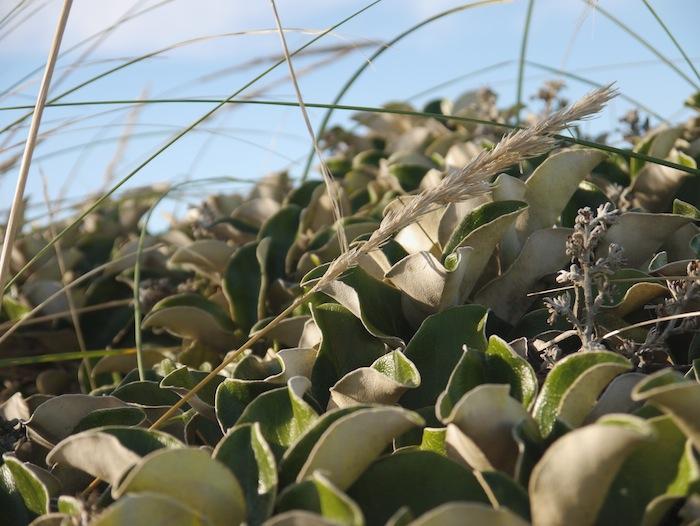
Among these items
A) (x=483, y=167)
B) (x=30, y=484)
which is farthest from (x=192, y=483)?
(x=483, y=167)

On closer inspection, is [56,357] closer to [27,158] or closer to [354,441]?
[27,158]

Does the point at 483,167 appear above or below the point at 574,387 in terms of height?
above

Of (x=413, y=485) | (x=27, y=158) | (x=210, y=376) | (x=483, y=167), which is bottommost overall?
(x=413, y=485)

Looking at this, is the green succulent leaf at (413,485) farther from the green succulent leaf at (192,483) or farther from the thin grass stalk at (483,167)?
the thin grass stalk at (483,167)

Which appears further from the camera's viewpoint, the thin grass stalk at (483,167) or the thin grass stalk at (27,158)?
the thin grass stalk at (27,158)

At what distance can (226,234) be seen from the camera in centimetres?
195

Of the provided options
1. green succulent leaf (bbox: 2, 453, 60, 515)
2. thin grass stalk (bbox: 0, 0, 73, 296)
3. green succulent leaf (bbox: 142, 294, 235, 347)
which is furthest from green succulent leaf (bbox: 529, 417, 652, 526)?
green succulent leaf (bbox: 142, 294, 235, 347)

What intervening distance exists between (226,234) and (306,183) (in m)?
0.23

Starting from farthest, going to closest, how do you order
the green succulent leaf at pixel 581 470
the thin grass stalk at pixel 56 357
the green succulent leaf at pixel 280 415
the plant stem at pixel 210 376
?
the thin grass stalk at pixel 56 357
the plant stem at pixel 210 376
the green succulent leaf at pixel 280 415
the green succulent leaf at pixel 581 470

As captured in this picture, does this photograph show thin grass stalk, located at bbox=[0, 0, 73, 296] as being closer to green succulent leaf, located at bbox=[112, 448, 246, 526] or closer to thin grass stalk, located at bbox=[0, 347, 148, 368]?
thin grass stalk, located at bbox=[0, 347, 148, 368]

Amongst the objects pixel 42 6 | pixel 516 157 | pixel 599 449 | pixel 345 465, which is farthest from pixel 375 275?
pixel 42 6

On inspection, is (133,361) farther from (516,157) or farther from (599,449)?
(599,449)

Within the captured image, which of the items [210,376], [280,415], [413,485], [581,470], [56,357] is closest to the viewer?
[581,470]

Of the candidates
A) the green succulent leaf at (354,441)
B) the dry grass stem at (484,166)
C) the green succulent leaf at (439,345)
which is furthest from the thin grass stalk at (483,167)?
the green succulent leaf at (354,441)
